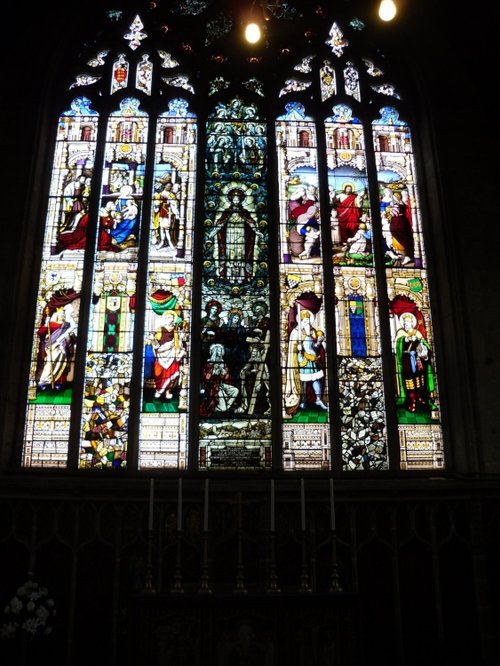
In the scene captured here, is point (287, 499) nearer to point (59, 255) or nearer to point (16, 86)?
point (59, 255)

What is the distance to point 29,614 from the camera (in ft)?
24.1

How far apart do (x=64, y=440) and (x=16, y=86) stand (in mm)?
4099

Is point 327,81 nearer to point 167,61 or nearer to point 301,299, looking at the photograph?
point 167,61

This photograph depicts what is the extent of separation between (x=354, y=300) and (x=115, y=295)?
100 inches

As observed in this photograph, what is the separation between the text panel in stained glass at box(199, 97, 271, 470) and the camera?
28.4ft

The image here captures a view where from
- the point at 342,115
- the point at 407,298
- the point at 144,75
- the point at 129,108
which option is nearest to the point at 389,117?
the point at 342,115

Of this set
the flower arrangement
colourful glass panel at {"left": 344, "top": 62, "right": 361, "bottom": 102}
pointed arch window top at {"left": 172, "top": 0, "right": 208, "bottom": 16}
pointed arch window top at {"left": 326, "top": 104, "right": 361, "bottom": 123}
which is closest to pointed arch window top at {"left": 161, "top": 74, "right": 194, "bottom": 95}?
pointed arch window top at {"left": 172, "top": 0, "right": 208, "bottom": 16}

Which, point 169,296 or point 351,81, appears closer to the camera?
point 169,296

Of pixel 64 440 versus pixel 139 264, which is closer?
pixel 64 440

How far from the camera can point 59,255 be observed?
30.5ft

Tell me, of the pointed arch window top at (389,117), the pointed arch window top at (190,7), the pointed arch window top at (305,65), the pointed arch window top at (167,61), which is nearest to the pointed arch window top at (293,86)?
the pointed arch window top at (305,65)

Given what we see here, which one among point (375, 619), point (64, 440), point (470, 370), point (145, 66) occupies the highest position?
point (145, 66)

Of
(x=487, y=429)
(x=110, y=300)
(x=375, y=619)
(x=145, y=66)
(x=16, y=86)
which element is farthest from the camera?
(x=145, y=66)

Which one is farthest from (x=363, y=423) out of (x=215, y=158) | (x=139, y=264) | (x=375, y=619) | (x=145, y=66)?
(x=145, y=66)
